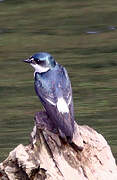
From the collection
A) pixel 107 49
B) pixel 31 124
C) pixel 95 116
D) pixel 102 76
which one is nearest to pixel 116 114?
pixel 95 116

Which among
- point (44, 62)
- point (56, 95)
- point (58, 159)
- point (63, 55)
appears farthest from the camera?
point (63, 55)

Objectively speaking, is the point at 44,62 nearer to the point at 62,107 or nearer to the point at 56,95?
the point at 56,95

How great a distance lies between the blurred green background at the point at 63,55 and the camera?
1242cm

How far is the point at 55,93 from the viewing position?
7504 millimetres

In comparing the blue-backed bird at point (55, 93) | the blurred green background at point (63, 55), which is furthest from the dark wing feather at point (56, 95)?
the blurred green background at point (63, 55)

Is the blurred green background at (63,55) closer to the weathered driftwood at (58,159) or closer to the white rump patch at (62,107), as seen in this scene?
the white rump patch at (62,107)

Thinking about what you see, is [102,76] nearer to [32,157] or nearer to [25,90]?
[25,90]

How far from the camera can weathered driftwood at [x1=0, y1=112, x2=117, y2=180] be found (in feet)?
22.4

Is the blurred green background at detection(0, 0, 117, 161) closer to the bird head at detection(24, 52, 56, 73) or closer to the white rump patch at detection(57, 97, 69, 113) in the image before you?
the bird head at detection(24, 52, 56, 73)

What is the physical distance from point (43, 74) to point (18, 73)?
275 inches

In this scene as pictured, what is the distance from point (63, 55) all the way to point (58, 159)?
8927mm

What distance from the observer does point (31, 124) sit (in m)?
12.2

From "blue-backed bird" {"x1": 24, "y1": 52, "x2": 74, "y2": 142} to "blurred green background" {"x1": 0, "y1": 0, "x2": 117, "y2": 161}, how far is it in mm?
3149

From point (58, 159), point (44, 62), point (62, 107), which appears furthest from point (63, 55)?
point (58, 159)
